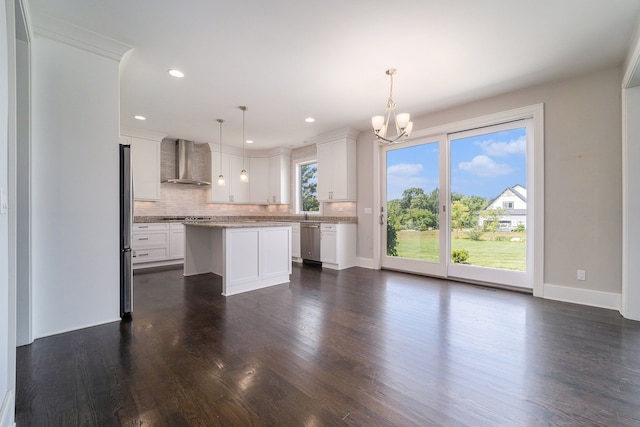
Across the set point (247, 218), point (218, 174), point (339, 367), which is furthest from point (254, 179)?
point (339, 367)

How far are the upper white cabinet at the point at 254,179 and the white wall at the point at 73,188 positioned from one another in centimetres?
408

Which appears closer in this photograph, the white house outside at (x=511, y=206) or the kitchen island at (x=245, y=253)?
the kitchen island at (x=245, y=253)

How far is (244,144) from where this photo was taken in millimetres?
6887

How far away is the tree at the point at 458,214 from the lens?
14.3 ft

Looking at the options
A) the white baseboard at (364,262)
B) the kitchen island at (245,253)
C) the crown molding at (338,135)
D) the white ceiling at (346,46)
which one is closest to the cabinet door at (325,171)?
the crown molding at (338,135)

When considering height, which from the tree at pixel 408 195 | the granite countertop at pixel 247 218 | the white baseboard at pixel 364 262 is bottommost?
the white baseboard at pixel 364 262

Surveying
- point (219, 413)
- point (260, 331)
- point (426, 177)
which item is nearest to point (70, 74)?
point (260, 331)

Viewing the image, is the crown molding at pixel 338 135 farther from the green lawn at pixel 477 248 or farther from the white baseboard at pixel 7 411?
the white baseboard at pixel 7 411

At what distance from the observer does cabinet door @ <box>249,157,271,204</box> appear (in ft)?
24.5

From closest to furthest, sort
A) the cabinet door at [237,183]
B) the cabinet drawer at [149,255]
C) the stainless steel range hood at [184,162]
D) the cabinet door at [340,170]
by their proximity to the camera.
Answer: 1. the cabinet drawer at [149,255]
2. the cabinet door at [340,170]
3. the stainless steel range hood at [184,162]
4. the cabinet door at [237,183]

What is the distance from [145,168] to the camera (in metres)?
Answer: 5.73

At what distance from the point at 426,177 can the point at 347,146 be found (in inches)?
63.8

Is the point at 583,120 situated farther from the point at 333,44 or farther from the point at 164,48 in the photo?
the point at 164,48

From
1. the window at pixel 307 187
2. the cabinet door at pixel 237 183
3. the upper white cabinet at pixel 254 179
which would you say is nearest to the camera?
the upper white cabinet at pixel 254 179
